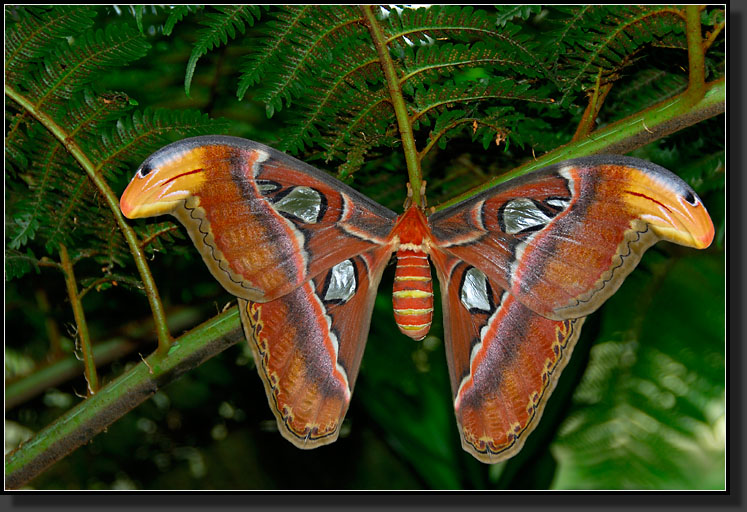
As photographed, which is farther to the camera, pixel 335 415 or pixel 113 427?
pixel 113 427

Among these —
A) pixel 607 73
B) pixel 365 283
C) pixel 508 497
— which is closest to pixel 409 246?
pixel 365 283

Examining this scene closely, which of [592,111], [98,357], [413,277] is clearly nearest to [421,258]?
[413,277]

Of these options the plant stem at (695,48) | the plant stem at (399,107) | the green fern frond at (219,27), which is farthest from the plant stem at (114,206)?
the plant stem at (695,48)

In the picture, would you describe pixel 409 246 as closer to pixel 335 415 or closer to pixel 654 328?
pixel 335 415

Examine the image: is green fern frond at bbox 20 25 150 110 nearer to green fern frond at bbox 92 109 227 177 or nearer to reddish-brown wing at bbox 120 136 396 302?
green fern frond at bbox 92 109 227 177

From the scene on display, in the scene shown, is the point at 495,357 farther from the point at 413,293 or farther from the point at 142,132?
the point at 142,132

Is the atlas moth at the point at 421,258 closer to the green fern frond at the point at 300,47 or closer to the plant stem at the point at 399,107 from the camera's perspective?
the plant stem at the point at 399,107

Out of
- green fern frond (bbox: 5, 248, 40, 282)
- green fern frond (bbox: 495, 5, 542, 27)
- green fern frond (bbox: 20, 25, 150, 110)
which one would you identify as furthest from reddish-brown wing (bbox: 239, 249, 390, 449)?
green fern frond (bbox: 5, 248, 40, 282)
